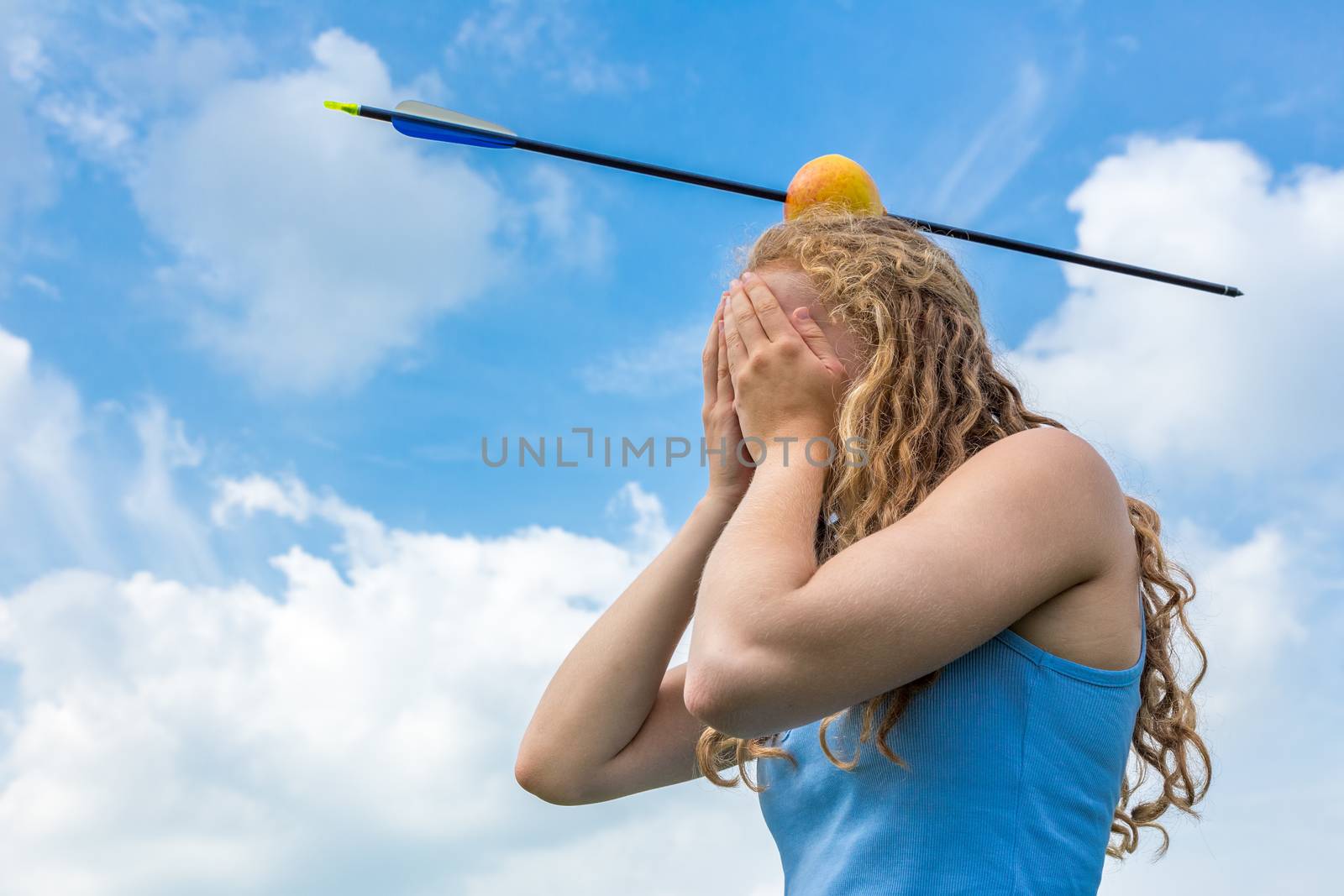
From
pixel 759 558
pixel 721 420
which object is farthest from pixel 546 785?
pixel 759 558

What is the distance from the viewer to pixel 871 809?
7.07ft

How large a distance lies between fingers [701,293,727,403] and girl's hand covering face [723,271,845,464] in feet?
0.46

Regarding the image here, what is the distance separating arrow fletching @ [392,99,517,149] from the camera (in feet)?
11.2

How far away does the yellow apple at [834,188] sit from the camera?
310cm

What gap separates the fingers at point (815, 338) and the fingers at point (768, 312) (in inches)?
0.9

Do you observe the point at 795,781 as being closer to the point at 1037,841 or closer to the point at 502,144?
the point at 1037,841

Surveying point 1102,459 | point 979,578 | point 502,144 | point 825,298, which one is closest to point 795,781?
point 979,578

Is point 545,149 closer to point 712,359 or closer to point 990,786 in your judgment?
point 712,359

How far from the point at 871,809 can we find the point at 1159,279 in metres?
2.23

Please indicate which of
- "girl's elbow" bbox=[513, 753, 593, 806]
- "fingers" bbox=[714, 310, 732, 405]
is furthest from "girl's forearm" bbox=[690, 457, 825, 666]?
"girl's elbow" bbox=[513, 753, 593, 806]

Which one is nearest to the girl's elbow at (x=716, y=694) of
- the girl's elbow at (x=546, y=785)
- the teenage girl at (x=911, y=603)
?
the teenage girl at (x=911, y=603)

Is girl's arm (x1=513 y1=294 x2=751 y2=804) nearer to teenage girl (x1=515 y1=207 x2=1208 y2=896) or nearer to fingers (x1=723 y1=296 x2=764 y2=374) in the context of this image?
teenage girl (x1=515 y1=207 x2=1208 y2=896)

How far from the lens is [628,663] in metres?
2.85

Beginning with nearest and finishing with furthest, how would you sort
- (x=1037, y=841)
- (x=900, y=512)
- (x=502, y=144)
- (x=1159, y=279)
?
(x=1037, y=841) → (x=900, y=512) → (x=502, y=144) → (x=1159, y=279)
